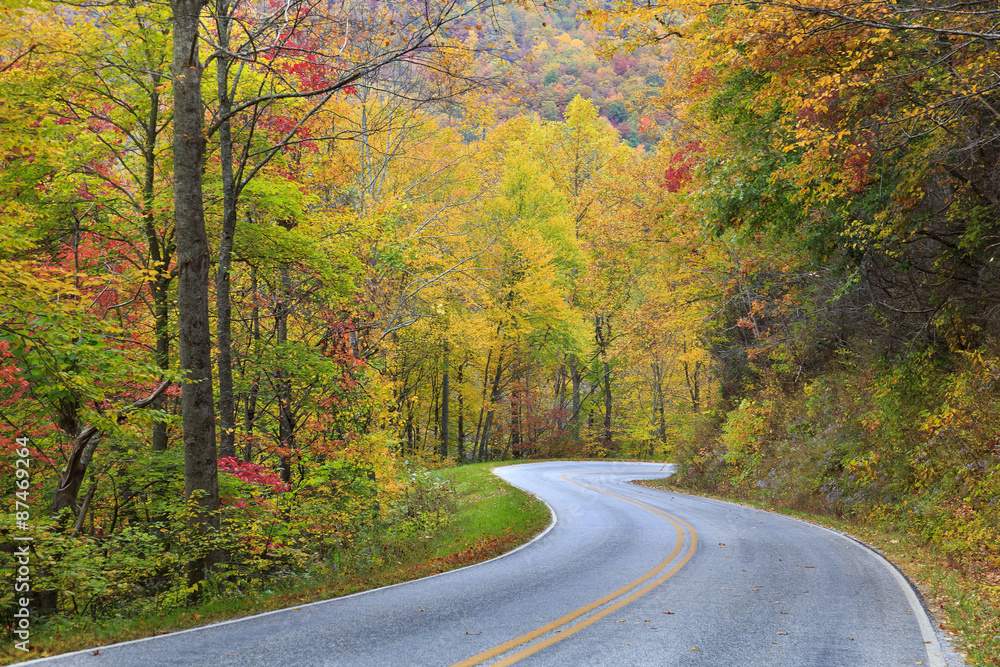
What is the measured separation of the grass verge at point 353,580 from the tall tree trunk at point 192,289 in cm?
136

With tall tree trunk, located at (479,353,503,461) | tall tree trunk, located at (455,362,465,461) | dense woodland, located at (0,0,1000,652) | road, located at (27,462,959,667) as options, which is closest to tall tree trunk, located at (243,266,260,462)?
dense woodland, located at (0,0,1000,652)

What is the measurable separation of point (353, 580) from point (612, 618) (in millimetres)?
4041

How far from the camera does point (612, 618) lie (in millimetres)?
6387

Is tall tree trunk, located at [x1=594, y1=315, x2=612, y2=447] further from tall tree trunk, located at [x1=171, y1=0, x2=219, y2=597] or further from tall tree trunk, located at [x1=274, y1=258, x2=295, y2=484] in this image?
→ tall tree trunk, located at [x1=171, y1=0, x2=219, y2=597]

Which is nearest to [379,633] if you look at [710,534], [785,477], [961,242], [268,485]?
[268,485]

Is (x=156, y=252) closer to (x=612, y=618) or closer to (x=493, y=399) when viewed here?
(x=612, y=618)

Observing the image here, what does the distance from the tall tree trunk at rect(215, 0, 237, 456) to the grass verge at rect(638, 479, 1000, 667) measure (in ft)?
34.0

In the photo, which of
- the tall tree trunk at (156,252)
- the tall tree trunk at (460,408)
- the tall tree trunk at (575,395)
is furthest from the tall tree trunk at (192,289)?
the tall tree trunk at (575,395)

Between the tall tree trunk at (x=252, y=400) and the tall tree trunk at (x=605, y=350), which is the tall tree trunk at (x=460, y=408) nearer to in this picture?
the tall tree trunk at (x=605, y=350)

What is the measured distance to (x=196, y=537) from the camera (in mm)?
8000

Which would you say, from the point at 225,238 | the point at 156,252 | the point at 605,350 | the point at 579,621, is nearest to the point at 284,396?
the point at 156,252

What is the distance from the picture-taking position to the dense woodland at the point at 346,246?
26.4ft

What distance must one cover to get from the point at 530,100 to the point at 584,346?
26092mm

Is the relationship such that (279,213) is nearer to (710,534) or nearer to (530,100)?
(530,100)
